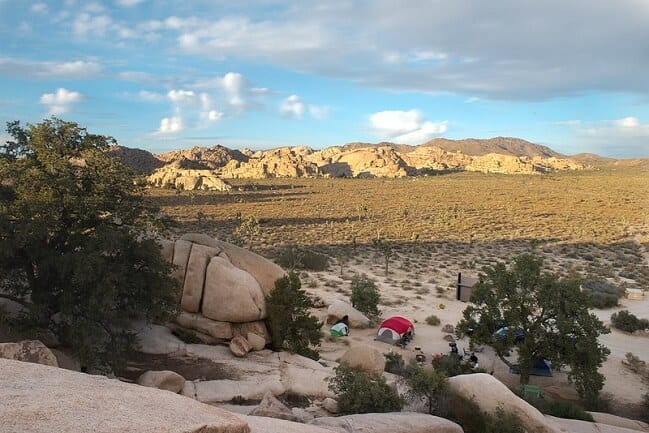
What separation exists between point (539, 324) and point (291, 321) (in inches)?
389

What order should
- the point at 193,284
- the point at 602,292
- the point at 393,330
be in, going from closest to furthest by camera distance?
the point at 193,284, the point at 393,330, the point at 602,292

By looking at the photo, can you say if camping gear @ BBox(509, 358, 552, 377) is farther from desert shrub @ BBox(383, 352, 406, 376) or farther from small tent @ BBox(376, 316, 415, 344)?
small tent @ BBox(376, 316, 415, 344)

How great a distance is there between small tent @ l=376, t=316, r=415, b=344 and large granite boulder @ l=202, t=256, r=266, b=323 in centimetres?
640

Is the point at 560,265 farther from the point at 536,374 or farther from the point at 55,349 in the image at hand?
the point at 55,349

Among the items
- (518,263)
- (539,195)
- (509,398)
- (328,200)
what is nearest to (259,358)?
(509,398)

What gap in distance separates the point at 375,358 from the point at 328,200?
6761 cm

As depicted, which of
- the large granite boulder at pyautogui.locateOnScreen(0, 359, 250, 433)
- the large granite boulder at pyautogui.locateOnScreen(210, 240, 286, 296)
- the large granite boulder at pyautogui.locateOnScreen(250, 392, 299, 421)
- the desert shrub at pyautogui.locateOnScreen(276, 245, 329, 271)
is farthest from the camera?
the desert shrub at pyautogui.locateOnScreen(276, 245, 329, 271)

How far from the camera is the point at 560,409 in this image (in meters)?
14.9

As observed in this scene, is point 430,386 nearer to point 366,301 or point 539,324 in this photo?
point 539,324

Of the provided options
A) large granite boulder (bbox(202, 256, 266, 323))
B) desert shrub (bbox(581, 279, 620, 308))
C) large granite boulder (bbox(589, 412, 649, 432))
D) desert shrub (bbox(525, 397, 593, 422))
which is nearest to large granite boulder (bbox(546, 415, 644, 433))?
desert shrub (bbox(525, 397, 593, 422))

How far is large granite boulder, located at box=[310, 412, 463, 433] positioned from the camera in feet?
33.3

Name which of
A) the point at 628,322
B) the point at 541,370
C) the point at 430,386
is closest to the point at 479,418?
the point at 430,386

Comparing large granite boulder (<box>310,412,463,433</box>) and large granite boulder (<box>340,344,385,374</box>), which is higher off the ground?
large granite boulder (<box>310,412,463,433</box>)

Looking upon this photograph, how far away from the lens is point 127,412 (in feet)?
20.0
